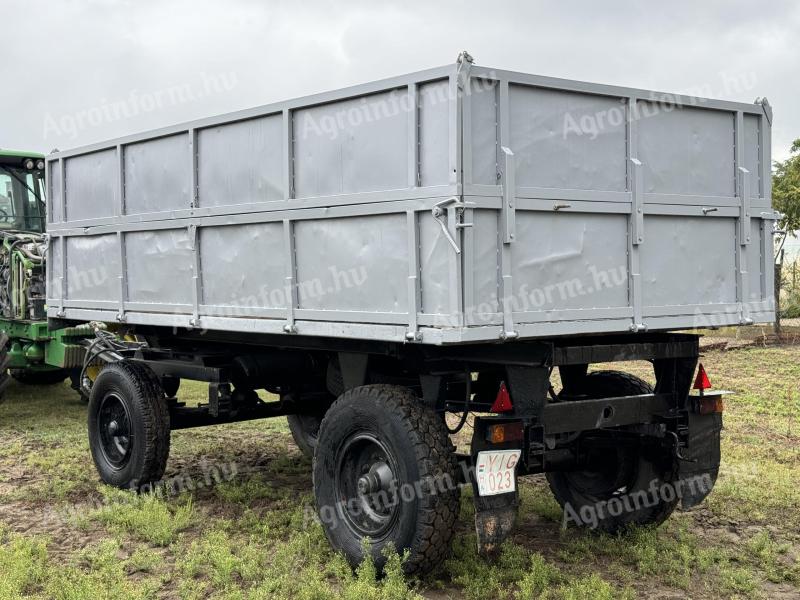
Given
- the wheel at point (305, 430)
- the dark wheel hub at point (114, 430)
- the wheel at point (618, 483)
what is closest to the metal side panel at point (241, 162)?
the dark wheel hub at point (114, 430)

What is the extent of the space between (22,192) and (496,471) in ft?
29.5

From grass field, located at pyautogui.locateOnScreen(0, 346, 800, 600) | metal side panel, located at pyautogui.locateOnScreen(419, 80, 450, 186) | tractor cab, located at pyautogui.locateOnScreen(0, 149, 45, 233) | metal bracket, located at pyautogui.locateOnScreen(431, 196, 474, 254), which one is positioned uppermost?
tractor cab, located at pyautogui.locateOnScreen(0, 149, 45, 233)

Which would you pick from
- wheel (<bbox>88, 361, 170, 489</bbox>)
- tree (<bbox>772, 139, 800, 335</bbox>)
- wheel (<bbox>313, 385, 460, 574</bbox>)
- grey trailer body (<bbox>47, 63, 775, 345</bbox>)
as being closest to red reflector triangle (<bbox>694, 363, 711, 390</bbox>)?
grey trailer body (<bbox>47, 63, 775, 345</bbox>)

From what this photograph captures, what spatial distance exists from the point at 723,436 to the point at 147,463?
5420mm

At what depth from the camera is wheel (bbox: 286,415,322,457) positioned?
7832mm

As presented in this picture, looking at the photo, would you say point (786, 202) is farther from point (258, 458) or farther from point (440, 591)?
point (440, 591)

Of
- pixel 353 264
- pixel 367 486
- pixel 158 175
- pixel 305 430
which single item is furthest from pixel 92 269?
pixel 367 486

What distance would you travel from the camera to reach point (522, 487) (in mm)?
6961

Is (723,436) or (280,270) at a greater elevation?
(280,270)

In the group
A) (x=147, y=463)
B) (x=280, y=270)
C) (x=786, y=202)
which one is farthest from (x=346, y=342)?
(x=786, y=202)

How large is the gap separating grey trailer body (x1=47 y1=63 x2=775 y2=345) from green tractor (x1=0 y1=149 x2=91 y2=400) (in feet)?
14.6

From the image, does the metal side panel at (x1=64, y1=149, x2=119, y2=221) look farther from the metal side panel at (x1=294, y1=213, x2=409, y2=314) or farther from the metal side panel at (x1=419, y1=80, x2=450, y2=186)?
the metal side panel at (x1=419, y1=80, x2=450, y2=186)

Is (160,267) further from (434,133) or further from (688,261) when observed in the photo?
(688,261)

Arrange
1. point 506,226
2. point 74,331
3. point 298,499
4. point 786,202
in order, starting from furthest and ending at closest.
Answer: point 786,202 < point 74,331 < point 298,499 < point 506,226
